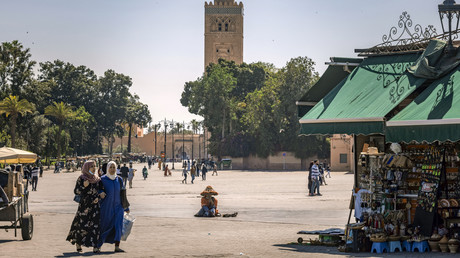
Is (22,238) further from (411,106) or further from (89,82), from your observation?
(89,82)

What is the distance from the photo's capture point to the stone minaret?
535 feet

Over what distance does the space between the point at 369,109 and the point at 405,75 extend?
1006mm

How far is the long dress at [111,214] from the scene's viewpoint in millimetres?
13258

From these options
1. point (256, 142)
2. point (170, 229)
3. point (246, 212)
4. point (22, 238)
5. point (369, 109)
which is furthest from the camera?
point (256, 142)

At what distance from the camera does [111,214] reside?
13.3 m

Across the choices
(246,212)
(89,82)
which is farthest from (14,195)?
(89,82)

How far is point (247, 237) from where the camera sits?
16.1 m

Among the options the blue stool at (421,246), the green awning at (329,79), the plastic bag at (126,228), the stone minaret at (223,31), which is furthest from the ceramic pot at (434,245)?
the stone minaret at (223,31)

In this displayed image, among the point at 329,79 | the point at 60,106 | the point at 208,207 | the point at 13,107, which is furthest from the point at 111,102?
the point at 329,79

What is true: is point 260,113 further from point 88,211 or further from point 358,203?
point 88,211

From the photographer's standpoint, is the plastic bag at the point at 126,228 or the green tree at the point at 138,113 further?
the green tree at the point at 138,113

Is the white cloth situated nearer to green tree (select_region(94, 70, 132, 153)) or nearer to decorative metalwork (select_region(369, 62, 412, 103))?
decorative metalwork (select_region(369, 62, 412, 103))

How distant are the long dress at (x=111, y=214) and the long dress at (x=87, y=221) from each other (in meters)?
0.12

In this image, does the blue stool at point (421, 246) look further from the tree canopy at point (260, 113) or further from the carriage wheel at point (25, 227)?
the tree canopy at point (260, 113)
